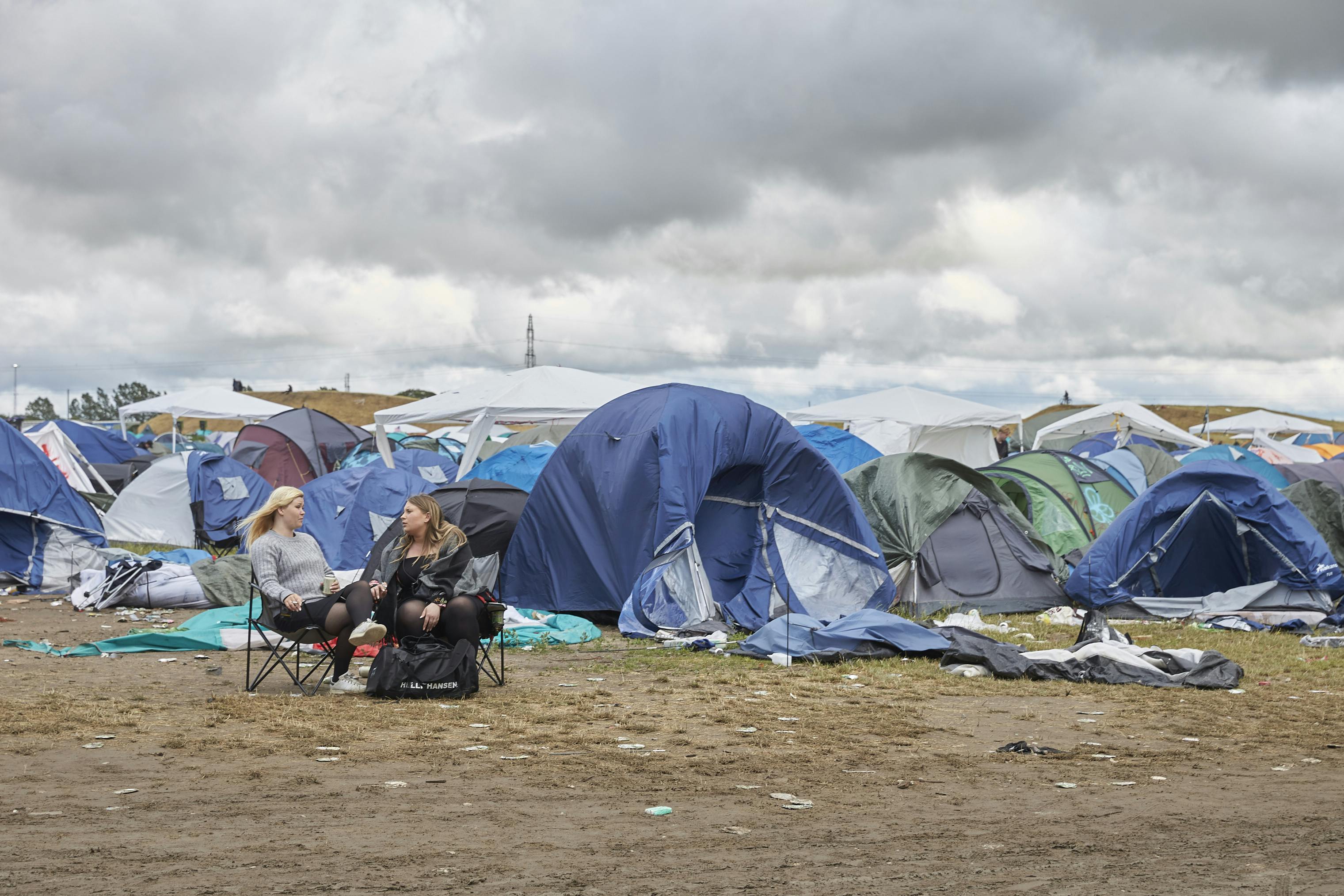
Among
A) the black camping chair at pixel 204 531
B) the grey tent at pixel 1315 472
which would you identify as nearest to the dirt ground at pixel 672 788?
the black camping chair at pixel 204 531

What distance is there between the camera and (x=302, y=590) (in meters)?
8.12

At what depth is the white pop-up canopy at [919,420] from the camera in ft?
91.1

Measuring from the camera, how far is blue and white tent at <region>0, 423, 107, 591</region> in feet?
46.5

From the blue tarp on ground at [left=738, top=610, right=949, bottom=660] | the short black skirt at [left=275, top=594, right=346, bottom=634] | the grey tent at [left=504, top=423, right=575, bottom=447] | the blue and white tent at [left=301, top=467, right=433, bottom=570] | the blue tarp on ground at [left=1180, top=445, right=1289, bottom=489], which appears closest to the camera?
the short black skirt at [left=275, top=594, right=346, bottom=634]

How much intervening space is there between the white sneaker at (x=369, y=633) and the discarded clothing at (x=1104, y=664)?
13.8 ft

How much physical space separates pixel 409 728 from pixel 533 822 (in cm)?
207

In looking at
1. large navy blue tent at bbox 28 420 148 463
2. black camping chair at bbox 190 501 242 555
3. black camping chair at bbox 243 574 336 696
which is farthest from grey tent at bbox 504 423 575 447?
black camping chair at bbox 243 574 336 696

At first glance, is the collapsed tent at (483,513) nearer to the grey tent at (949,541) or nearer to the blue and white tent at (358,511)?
the blue and white tent at (358,511)

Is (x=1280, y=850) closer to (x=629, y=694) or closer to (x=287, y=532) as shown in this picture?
(x=629, y=694)

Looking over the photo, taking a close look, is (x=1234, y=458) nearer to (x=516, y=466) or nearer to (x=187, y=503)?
(x=516, y=466)

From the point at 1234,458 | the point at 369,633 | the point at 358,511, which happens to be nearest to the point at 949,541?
the point at 358,511

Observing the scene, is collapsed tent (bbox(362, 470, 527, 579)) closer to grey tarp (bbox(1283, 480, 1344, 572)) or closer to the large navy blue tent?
grey tarp (bbox(1283, 480, 1344, 572))

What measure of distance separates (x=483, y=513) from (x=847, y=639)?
4.67 metres

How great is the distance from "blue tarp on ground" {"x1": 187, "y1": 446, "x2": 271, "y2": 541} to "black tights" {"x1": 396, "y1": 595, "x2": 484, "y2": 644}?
40.1 feet
